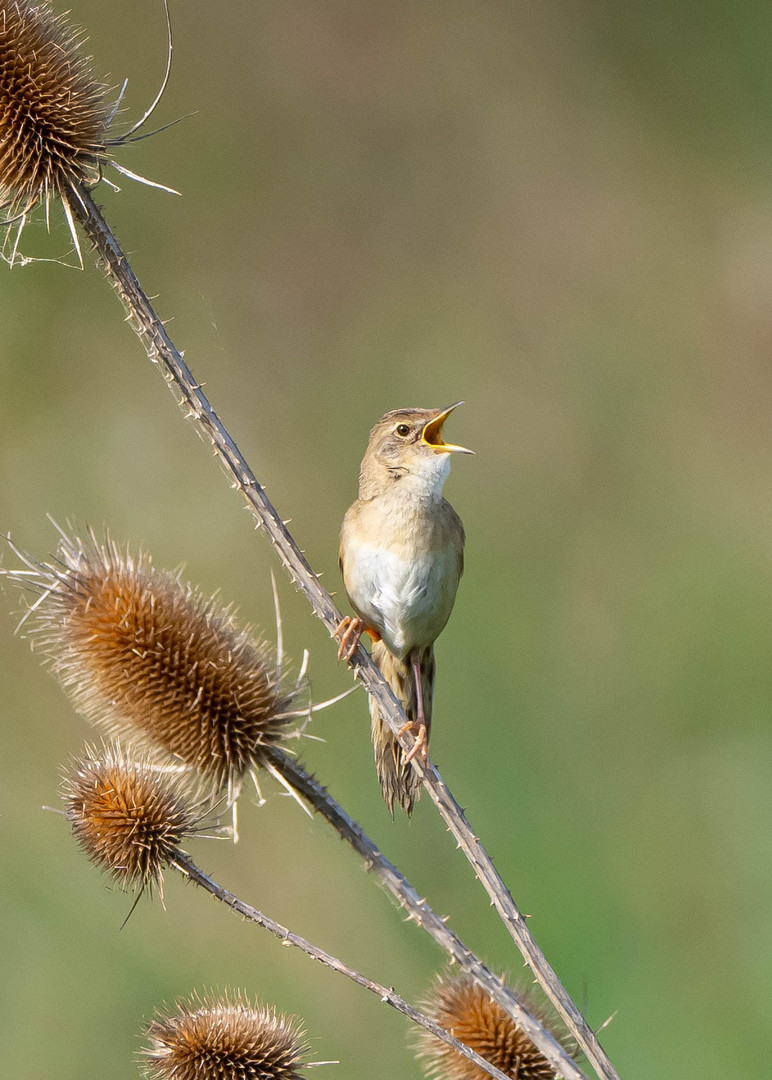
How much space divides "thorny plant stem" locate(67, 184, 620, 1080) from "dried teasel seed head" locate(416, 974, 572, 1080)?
32 centimetres

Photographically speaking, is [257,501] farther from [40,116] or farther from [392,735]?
[392,735]

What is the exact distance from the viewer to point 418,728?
2.93 m

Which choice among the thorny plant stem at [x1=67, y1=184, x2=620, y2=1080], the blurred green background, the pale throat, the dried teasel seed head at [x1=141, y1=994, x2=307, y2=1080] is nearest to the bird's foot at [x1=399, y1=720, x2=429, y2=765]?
the thorny plant stem at [x1=67, y1=184, x2=620, y2=1080]

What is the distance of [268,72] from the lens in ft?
26.1

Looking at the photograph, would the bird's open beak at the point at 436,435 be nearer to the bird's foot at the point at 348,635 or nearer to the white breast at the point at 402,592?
the white breast at the point at 402,592

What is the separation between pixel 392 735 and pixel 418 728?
10.2 inches

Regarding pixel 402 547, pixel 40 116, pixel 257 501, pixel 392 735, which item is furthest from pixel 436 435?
pixel 40 116

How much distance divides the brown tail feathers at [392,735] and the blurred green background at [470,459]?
126 centimetres

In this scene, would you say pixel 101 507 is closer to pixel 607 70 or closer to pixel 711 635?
pixel 711 635

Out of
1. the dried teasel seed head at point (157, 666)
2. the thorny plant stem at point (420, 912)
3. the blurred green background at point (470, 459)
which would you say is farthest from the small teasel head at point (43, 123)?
the blurred green background at point (470, 459)

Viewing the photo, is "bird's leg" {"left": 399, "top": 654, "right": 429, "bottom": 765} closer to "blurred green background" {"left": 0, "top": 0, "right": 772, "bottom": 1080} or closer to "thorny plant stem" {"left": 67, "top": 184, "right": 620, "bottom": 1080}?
"thorny plant stem" {"left": 67, "top": 184, "right": 620, "bottom": 1080}

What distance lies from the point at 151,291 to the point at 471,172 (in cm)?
260

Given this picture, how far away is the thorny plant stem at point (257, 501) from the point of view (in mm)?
1962

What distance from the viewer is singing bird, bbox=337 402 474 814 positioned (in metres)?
3.32
